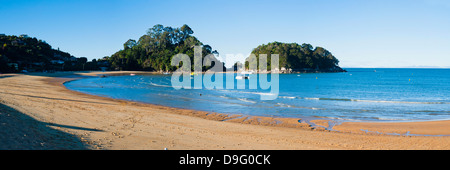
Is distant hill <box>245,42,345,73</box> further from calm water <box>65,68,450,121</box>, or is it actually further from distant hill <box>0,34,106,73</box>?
calm water <box>65,68,450,121</box>

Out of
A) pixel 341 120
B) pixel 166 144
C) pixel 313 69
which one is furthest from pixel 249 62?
pixel 166 144

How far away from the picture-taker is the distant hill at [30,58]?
7206cm

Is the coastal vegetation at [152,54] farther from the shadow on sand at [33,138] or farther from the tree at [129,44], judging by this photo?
the shadow on sand at [33,138]

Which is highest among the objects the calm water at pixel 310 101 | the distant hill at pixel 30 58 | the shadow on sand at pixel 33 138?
the distant hill at pixel 30 58

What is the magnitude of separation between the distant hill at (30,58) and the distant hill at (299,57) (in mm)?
85931

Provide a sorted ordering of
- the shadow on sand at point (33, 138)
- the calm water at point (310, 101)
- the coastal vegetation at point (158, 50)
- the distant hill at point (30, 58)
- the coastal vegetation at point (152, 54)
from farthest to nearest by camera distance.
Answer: the coastal vegetation at point (158, 50) < the coastal vegetation at point (152, 54) < the distant hill at point (30, 58) < the calm water at point (310, 101) < the shadow on sand at point (33, 138)

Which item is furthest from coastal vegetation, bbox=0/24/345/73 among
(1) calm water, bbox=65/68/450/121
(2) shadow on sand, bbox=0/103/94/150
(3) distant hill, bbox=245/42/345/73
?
(2) shadow on sand, bbox=0/103/94/150

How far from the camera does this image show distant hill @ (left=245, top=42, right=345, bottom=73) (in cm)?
13848

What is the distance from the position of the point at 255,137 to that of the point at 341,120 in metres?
8.85

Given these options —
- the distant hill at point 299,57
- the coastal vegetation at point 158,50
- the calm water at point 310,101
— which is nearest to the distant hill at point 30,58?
the coastal vegetation at point 158,50

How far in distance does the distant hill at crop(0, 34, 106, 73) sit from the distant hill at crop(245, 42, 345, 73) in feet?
282

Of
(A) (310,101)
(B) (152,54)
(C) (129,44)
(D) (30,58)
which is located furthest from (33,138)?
(C) (129,44)

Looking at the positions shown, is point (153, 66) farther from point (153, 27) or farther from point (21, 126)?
point (21, 126)
